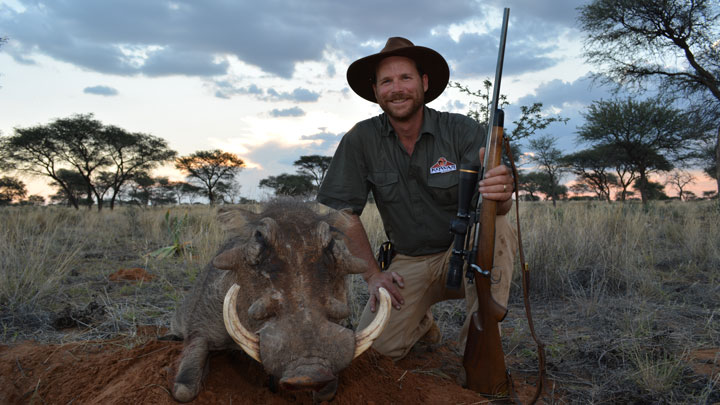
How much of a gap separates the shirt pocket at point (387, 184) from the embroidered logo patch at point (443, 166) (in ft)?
1.06

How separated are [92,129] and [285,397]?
87.4ft

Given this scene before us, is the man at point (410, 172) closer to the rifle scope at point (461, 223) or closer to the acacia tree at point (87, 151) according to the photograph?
the rifle scope at point (461, 223)

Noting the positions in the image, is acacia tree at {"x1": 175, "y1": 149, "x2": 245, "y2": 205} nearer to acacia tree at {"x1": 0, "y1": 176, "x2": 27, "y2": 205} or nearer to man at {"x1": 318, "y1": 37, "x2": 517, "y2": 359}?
acacia tree at {"x1": 0, "y1": 176, "x2": 27, "y2": 205}

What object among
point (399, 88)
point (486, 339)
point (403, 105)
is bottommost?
point (486, 339)

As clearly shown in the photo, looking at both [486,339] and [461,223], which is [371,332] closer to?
[486,339]

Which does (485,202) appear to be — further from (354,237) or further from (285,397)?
(285,397)

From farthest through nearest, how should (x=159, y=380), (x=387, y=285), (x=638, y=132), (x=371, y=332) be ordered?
1. (x=638, y=132)
2. (x=387, y=285)
3. (x=159, y=380)
4. (x=371, y=332)

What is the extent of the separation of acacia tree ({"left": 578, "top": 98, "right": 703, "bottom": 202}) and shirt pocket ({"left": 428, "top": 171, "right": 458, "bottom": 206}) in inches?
747

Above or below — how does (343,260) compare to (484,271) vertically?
above

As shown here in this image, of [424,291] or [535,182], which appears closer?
[424,291]

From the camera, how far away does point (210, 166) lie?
29.6 meters

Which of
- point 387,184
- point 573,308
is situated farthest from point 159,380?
point 573,308

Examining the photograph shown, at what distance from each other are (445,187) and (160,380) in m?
2.45

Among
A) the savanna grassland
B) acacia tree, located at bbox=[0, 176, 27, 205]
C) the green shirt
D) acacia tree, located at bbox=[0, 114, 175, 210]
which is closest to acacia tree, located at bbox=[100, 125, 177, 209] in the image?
acacia tree, located at bbox=[0, 114, 175, 210]
